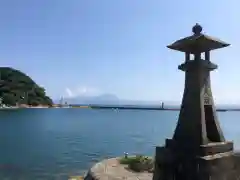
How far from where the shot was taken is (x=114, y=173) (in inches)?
557

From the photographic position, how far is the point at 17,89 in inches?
5364

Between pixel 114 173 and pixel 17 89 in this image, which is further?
pixel 17 89

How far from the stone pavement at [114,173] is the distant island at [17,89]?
121 meters

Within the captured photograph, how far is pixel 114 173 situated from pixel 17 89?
426ft

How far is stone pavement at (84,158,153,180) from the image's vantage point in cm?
1348

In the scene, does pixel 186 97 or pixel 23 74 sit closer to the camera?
pixel 186 97

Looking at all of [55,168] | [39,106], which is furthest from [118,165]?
[39,106]

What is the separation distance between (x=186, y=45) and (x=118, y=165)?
871 centimetres

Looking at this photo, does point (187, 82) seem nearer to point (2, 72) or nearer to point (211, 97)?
point (211, 97)

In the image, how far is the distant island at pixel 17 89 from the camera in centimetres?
13290

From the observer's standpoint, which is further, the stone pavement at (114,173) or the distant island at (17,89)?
the distant island at (17,89)

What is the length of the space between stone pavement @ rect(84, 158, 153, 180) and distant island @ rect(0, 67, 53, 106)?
121 meters

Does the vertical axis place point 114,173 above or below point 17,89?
below

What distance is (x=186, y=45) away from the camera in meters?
9.32
